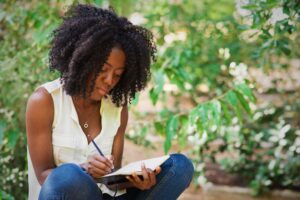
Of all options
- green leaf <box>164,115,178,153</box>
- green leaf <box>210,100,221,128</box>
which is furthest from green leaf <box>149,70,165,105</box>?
green leaf <box>210,100,221,128</box>

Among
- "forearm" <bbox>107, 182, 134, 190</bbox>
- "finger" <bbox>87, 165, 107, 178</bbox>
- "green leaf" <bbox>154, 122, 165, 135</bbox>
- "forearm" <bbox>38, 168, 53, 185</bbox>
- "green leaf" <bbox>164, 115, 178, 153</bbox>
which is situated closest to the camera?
"finger" <bbox>87, 165, 107, 178</bbox>

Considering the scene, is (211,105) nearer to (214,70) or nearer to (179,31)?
(214,70)

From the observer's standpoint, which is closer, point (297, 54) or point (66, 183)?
point (66, 183)

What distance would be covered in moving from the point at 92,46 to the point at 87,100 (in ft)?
0.99

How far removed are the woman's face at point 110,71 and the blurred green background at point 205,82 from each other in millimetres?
558

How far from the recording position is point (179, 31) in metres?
4.67

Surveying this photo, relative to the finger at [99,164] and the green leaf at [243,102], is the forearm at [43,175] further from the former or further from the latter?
the green leaf at [243,102]

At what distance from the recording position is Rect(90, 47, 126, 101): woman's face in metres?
2.28

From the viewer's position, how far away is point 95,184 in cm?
211

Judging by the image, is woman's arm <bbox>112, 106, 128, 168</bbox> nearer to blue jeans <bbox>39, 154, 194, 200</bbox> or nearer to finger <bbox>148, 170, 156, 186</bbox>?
blue jeans <bbox>39, 154, 194, 200</bbox>

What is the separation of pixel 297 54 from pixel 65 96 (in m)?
2.80

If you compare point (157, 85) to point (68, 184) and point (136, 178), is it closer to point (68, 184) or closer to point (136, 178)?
point (136, 178)

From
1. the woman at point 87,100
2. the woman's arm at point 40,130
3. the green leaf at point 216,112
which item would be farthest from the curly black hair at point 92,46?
the green leaf at point 216,112

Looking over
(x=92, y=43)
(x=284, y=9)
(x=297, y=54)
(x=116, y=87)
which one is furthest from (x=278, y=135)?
(x=92, y=43)
